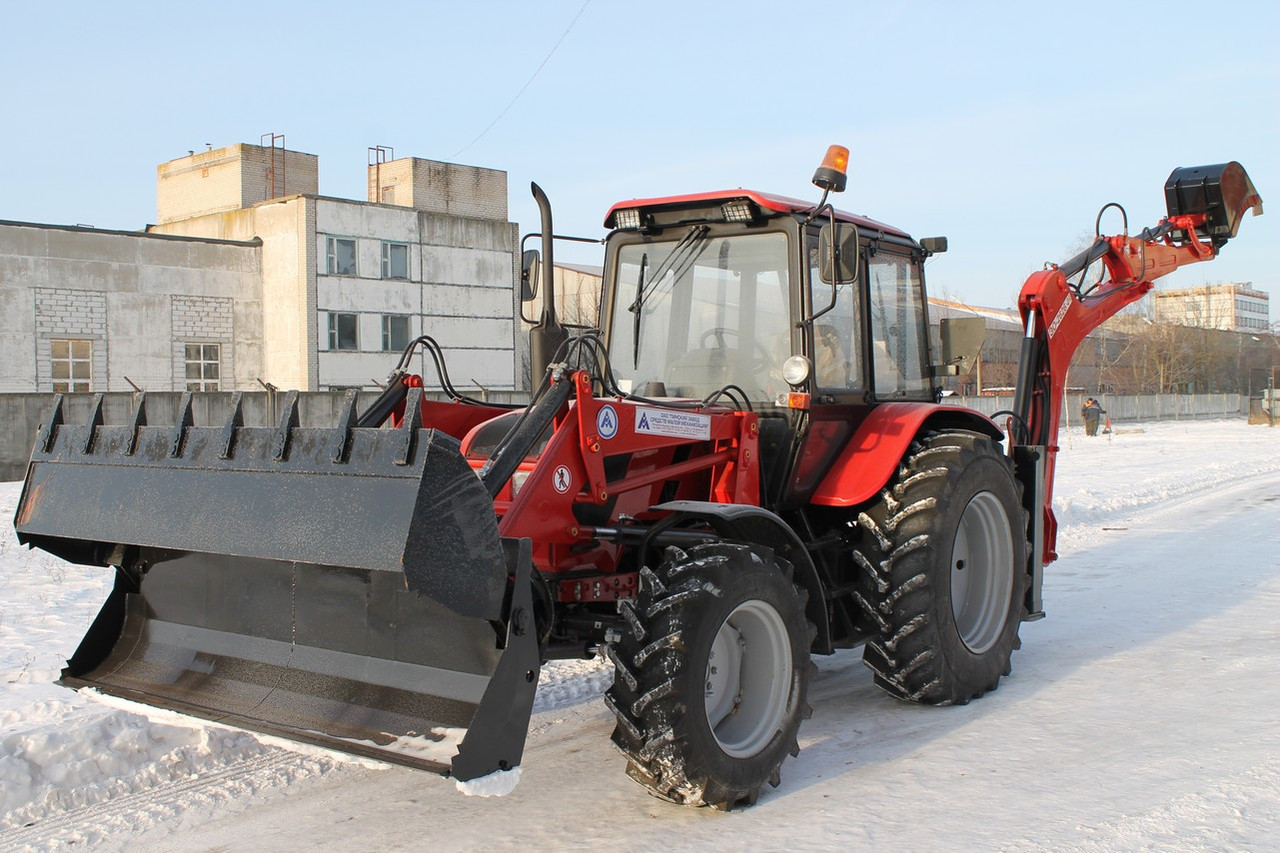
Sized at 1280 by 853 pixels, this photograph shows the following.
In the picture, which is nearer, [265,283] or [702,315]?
[702,315]

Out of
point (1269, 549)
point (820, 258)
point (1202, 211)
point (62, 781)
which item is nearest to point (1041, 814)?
point (820, 258)

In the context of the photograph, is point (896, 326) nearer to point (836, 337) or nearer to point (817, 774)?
point (836, 337)

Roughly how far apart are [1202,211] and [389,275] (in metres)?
34.3

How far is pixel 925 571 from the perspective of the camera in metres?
5.71

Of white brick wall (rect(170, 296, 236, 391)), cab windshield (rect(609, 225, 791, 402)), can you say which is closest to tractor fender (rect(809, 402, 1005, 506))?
cab windshield (rect(609, 225, 791, 402))

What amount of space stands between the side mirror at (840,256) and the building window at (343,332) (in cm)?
3533

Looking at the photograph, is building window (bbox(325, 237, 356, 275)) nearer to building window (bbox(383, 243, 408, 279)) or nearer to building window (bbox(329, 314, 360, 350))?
building window (bbox(383, 243, 408, 279))

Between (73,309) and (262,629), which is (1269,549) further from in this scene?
(73,309)

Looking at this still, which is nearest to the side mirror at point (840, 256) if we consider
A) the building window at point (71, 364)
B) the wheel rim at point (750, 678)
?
the wheel rim at point (750, 678)

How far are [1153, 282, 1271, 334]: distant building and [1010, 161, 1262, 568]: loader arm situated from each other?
55950mm

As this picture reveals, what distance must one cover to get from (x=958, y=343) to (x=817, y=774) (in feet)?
10.5

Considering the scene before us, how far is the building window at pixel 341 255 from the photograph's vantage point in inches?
1513

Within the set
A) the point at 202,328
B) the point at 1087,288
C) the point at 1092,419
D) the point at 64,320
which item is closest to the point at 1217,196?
the point at 1087,288

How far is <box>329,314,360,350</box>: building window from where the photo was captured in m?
38.9
